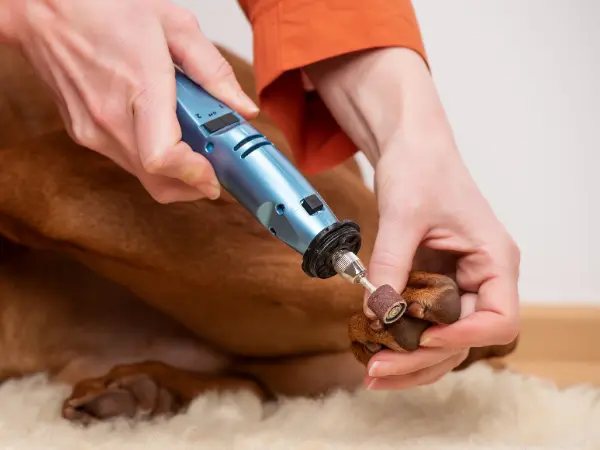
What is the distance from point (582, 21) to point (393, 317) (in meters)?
1.06

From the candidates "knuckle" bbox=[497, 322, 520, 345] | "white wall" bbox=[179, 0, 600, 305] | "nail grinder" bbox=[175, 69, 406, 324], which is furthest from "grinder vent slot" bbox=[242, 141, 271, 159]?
"white wall" bbox=[179, 0, 600, 305]

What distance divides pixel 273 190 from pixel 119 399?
35 cm

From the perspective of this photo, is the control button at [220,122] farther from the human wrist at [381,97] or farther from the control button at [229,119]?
the human wrist at [381,97]

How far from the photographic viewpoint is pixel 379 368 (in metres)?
0.58

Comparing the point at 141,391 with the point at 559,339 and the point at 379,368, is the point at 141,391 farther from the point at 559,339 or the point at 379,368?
the point at 559,339

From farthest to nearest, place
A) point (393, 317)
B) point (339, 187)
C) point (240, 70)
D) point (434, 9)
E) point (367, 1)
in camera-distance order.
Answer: point (434, 9) < point (240, 70) < point (339, 187) < point (367, 1) < point (393, 317)

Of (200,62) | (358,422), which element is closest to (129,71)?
(200,62)

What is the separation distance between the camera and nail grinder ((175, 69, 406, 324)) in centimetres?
54

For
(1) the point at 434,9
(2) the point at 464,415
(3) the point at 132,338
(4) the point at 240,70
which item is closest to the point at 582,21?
(1) the point at 434,9

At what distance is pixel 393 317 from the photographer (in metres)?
0.54

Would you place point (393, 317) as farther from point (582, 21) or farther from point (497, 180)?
point (582, 21)

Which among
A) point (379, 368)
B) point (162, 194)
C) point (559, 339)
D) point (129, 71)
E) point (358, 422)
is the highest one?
point (129, 71)

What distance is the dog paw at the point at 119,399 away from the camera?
75 centimetres

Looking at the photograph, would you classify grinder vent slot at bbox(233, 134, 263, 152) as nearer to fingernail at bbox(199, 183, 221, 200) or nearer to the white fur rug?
fingernail at bbox(199, 183, 221, 200)
